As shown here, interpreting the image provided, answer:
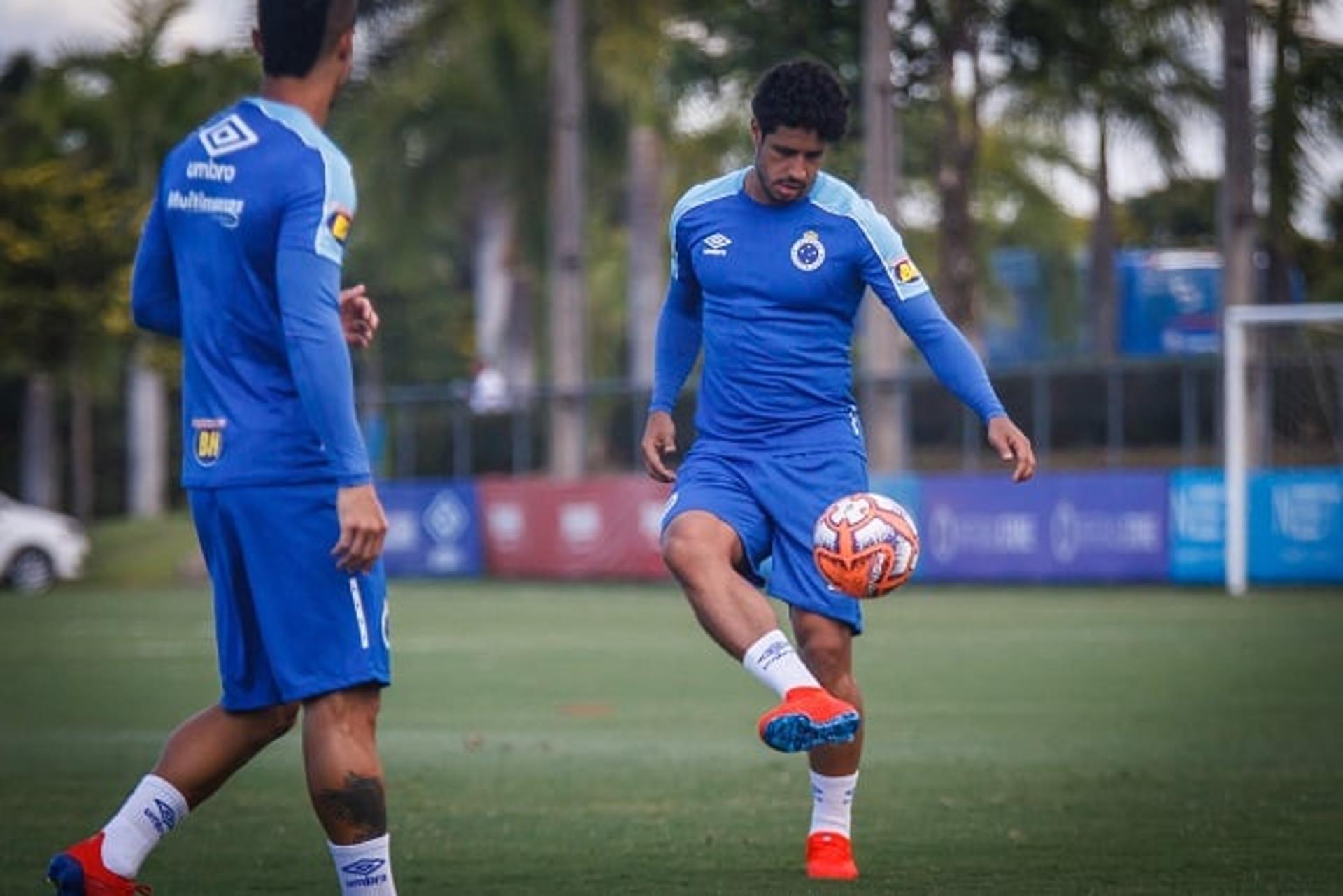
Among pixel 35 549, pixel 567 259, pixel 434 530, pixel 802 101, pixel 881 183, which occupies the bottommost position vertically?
pixel 35 549

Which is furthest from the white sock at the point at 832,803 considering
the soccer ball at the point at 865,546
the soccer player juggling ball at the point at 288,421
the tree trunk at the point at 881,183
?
the tree trunk at the point at 881,183

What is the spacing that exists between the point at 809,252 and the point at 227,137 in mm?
2484

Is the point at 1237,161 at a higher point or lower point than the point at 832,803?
higher

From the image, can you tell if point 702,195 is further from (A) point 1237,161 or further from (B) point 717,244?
(A) point 1237,161

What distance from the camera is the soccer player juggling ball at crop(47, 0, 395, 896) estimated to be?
623 centimetres

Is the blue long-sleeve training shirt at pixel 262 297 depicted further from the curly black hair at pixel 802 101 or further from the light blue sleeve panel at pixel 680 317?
the light blue sleeve panel at pixel 680 317

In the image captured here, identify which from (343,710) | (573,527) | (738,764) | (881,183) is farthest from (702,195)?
(881,183)

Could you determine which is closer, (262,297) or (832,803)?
(262,297)

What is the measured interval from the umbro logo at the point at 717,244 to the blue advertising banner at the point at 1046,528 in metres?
20.4

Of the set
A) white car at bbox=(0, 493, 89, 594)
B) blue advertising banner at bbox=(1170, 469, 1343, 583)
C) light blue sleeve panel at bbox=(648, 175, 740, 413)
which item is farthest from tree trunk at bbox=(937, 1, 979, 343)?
light blue sleeve panel at bbox=(648, 175, 740, 413)

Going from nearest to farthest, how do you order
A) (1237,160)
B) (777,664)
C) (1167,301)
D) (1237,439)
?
(777,664) → (1237,439) → (1237,160) → (1167,301)

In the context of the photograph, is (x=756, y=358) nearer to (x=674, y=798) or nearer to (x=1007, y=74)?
(x=674, y=798)

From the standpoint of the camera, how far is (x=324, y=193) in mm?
6273

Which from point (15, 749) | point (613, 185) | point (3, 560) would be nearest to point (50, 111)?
point (613, 185)
